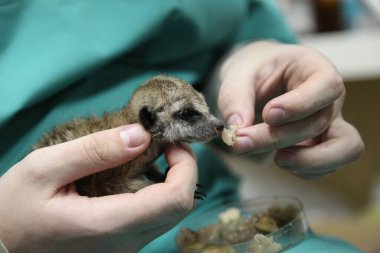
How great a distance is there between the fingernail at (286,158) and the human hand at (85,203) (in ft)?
0.60

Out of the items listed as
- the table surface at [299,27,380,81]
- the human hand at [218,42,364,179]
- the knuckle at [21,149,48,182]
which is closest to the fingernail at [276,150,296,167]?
the human hand at [218,42,364,179]

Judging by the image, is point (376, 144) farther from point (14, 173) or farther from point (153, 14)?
point (14, 173)

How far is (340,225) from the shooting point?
5.10ft

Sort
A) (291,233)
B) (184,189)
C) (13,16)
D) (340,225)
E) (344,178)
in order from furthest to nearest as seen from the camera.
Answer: (344,178) → (340,225) → (13,16) → (291,233) → (184,189)

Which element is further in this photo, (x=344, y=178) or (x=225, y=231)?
(x=344, y=178)

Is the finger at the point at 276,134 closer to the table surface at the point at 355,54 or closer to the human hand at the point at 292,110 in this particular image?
the human hand at the point at 292,110

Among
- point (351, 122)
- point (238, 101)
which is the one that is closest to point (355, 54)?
point (351, 122)

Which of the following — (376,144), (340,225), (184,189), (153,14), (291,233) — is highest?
(153,14)

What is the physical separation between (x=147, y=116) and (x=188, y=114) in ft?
0.18

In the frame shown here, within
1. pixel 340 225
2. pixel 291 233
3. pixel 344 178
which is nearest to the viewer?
pixel 291 233

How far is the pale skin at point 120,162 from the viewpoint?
0.59 metres

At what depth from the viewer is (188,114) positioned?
680mm

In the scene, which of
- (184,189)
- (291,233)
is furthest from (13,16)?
(291,233)

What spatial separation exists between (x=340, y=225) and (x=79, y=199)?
1.14m
